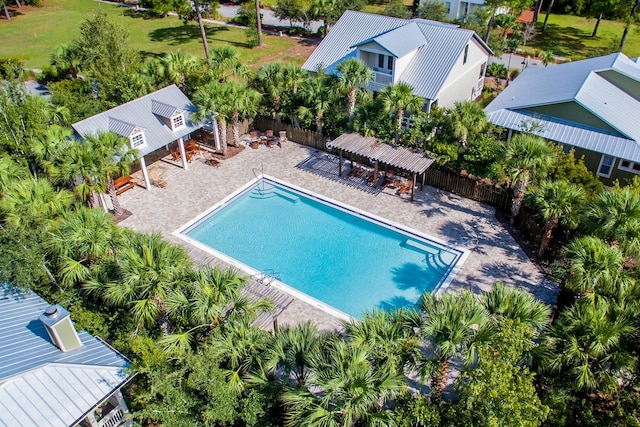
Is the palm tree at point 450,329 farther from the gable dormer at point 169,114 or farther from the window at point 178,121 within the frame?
the window at point 178,121

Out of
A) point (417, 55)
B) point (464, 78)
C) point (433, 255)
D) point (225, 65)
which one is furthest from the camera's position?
point (464, 78)

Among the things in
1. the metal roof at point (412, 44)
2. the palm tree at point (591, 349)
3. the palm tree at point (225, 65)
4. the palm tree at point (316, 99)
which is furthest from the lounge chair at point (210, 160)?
the palm tree at point (591, 349)

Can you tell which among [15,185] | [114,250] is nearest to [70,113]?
[15,185]

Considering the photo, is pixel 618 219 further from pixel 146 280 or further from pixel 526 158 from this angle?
pixel 146 280

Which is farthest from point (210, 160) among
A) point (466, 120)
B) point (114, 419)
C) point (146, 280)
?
point (114, 419)

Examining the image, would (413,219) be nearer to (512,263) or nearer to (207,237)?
(512,263)

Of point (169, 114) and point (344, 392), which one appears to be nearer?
point (344, 392)
